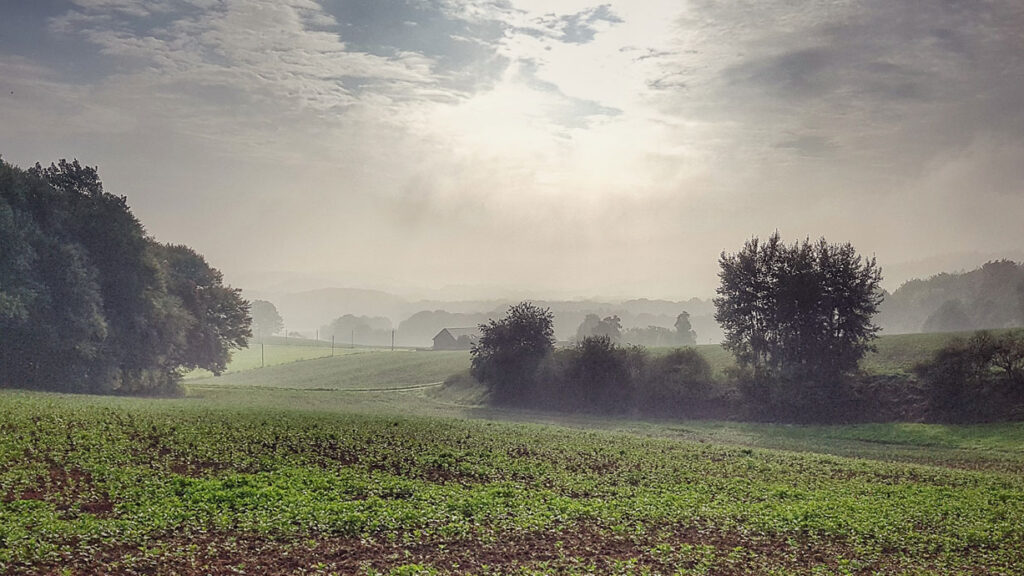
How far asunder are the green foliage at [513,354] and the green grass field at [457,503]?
3672 cm

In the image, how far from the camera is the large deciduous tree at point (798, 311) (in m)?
63.9

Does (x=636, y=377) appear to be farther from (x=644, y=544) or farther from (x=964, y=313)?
(x=964, y=313)

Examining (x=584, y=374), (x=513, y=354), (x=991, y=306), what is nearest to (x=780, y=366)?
(x=584, y=374)

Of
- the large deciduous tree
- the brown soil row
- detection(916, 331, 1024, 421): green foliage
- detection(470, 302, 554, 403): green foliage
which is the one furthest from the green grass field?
detection(470, 302, 554, 403): green foliage

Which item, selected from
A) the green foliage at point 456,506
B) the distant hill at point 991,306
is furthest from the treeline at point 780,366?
the distant hill at point 991,306

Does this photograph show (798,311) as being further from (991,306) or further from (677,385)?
(991,306)

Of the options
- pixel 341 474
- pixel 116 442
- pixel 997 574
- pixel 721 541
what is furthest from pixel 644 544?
pixel 116 442

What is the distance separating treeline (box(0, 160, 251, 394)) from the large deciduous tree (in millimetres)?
63059

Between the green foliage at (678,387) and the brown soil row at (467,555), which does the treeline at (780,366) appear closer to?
the green foliage at (678,387)

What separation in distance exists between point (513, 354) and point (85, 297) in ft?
150

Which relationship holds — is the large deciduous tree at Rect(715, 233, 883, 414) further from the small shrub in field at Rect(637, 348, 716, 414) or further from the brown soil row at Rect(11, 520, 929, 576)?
the brown soil row at Rect(11, 520, 929, 576)

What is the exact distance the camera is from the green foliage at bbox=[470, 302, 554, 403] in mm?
79062

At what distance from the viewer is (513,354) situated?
259 ft

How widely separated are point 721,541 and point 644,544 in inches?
110
